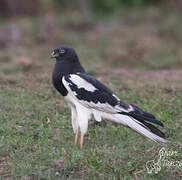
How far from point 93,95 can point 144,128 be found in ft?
2.44

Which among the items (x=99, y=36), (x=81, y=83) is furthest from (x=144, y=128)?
(x=99, y=36)

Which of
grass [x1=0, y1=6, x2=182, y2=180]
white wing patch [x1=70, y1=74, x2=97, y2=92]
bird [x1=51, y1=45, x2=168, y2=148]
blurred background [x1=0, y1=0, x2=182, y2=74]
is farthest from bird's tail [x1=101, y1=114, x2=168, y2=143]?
blurred background [x1=0, y1=0, x2=182, y2=74]

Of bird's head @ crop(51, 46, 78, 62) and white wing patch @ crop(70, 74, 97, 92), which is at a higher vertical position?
bird's head @ crop(51, 46, 78, 62)

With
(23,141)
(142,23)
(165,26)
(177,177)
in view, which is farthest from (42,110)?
(142,23)

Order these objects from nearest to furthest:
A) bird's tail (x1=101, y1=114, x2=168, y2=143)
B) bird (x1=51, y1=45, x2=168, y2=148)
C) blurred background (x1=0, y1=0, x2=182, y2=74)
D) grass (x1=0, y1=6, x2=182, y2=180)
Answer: grass (x1=0, y1=6, x2=182, y2=180)
bird's tail (x1=101, y1=114, x2=168, y2=143)
bird (x1=51, y1=45, x2=168, y2=148)
blurred background (x1=0, y1=0, x2=182, y2=74)

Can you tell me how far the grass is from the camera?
492 cm

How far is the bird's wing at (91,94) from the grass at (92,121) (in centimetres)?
49

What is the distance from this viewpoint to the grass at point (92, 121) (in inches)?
194

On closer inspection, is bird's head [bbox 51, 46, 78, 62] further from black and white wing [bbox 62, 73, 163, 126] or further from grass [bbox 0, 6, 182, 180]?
grass [bbox 0, 6, 182, 180]

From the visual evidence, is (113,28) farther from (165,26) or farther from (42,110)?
(42,110)

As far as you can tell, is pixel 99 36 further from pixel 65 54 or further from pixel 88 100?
pixel 88 100

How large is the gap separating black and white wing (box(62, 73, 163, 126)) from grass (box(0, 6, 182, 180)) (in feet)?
1.55

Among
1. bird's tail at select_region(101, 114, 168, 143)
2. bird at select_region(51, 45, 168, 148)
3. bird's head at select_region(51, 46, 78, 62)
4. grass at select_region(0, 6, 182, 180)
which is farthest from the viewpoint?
bird's head at select_region(51, 46, 78, 62)

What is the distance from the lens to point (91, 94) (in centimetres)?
555
